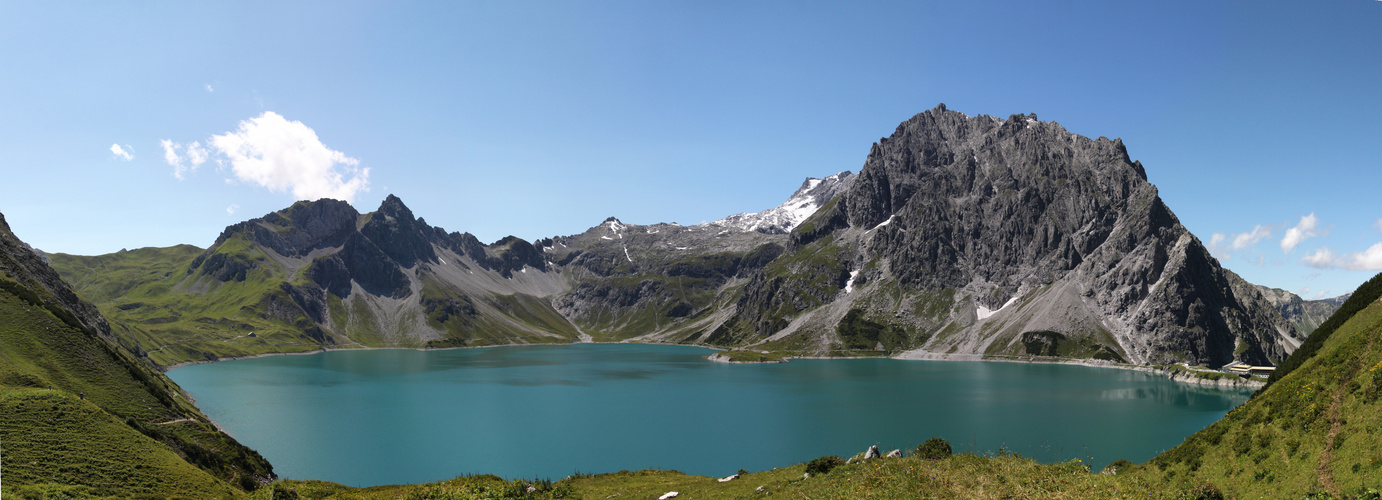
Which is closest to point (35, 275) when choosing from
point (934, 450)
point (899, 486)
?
point (899, 486)

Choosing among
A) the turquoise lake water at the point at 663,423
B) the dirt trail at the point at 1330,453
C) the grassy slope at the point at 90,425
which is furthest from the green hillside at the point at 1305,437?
the grassy slope at the point at 90,425

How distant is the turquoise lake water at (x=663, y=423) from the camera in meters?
88.4

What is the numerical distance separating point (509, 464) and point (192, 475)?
148ft

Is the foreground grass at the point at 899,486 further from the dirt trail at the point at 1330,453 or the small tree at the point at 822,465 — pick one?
the dirt trail at the point at 1330,453

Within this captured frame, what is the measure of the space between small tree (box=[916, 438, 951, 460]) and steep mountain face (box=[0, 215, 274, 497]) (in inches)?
1965

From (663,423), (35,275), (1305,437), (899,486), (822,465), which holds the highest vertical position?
(35,275)

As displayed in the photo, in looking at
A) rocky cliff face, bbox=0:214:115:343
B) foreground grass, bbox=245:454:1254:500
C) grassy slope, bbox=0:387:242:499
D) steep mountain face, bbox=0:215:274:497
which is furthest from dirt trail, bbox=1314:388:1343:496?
rocky cliff face, bbox=0:214:115:343

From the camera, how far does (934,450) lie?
1500 inches

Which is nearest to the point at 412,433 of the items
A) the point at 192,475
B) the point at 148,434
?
the point at 148,434

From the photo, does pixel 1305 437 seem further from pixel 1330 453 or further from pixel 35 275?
pixel 35 275

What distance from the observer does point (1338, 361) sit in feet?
105

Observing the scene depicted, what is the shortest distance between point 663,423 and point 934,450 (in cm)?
8626

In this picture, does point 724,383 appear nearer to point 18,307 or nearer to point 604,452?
point 604,452

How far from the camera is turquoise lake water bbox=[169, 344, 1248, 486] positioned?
88.4 m
